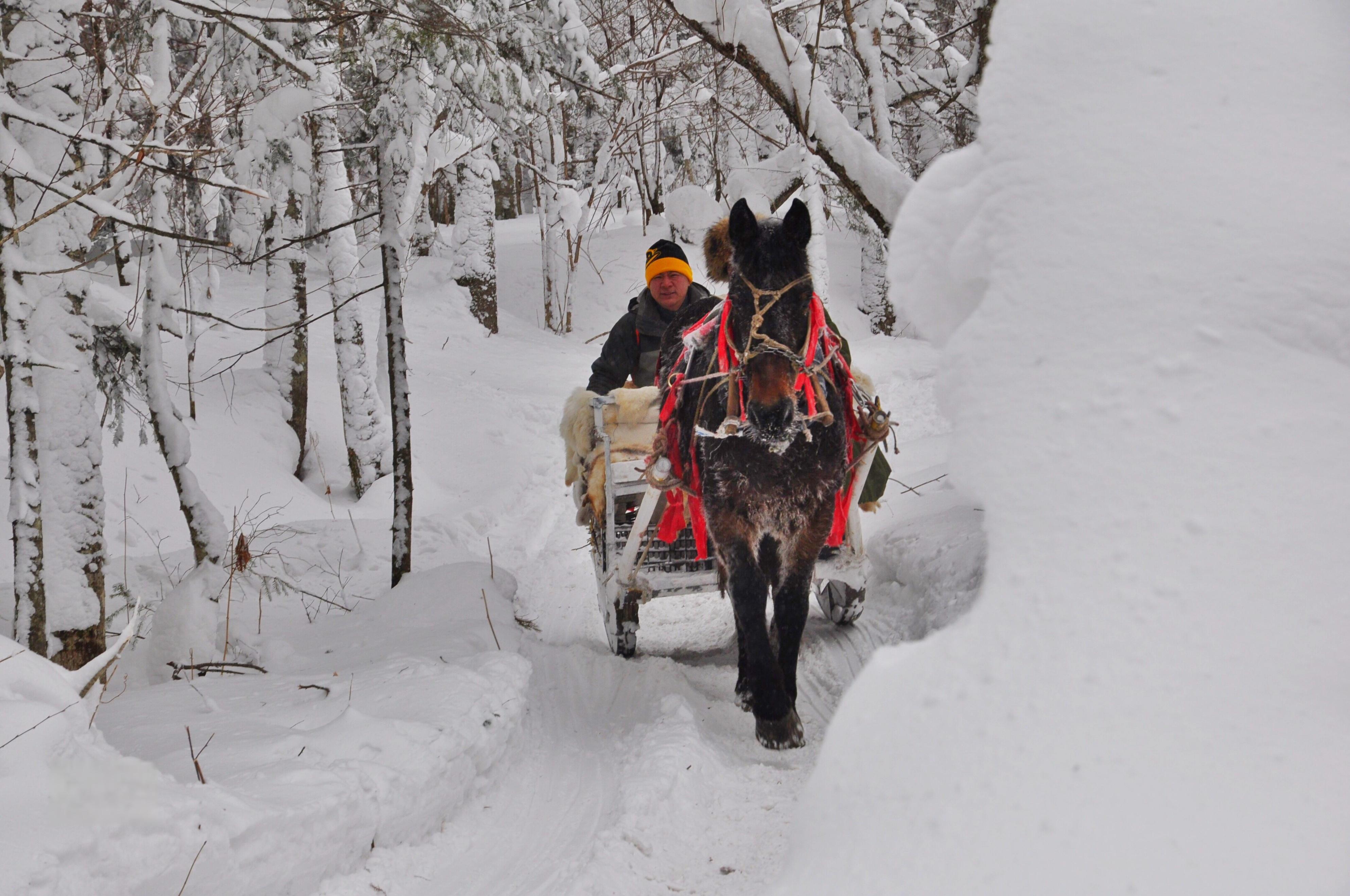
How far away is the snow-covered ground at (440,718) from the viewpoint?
8.34 ft

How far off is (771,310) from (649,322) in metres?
2.97

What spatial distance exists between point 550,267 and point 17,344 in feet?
50.1

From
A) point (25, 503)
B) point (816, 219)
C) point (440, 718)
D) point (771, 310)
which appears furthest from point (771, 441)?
point (816, 219)

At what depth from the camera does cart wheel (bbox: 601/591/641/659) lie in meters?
5.18

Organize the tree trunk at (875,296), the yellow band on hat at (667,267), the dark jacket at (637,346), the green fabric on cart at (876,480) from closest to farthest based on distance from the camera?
the green fabric on cart at (876,480) < the yellow band on hat at (667,267) < the dark jacket at (637,346) < the tree trunk at (875,296)

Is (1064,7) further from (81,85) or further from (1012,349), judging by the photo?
(81,85)

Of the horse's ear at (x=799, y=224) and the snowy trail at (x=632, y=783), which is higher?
the horse's ear at (x=799, y=224)

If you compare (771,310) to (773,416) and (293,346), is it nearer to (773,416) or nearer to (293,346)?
(773,416)

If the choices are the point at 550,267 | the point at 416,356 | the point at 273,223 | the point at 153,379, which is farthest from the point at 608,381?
the point at 550,267

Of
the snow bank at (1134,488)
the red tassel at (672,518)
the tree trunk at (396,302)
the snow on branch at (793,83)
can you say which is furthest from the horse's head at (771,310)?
the tree trunk at (396,302)

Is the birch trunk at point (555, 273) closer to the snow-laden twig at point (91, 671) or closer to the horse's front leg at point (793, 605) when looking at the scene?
the horse's front leg at point (793, 605)

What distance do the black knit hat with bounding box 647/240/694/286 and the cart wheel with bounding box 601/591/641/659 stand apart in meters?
2.49

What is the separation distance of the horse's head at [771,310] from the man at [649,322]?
260 cm

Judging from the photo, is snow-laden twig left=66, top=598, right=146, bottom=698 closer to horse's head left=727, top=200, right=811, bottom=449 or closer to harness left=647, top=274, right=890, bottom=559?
harness left=647, top=274, right=890, bottom=559
